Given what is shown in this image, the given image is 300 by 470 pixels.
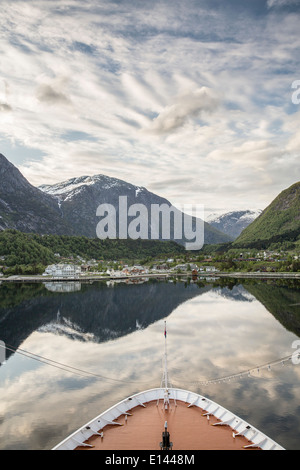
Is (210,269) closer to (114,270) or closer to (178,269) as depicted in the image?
(178,269)

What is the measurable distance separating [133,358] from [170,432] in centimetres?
2186

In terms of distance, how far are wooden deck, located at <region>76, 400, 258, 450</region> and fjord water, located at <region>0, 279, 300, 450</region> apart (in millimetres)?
5309

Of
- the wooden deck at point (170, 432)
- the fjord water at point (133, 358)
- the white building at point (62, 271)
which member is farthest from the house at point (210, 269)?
the wooden deck at point (170, 432)

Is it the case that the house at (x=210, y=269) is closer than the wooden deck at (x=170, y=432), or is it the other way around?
the wooden deck at (x=170, y=432)

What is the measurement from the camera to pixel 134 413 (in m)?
18.4

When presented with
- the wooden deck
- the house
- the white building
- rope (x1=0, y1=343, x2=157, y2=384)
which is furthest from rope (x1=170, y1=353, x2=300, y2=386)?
the house

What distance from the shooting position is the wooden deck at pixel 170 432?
15.4 meters

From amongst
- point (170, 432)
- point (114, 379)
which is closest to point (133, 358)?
point (114, 379)

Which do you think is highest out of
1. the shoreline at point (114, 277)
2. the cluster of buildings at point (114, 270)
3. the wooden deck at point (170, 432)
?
the cluster of buildings at point (114, 270)

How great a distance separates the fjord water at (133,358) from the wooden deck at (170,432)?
5.31 meters

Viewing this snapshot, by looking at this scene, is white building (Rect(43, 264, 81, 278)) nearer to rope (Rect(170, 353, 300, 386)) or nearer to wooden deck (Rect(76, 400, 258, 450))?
rope (Rect(170, 353, 300, 386))

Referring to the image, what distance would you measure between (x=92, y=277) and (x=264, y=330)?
338ft

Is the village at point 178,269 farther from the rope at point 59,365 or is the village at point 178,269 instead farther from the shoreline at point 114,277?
the rope at point 59,365

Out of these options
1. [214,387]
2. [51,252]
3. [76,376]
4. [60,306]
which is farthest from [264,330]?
[51,252]
